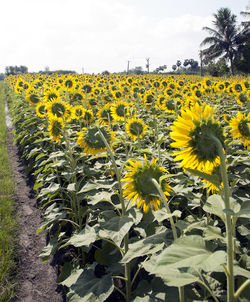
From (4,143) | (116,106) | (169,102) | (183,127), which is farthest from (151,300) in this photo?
(4,143)

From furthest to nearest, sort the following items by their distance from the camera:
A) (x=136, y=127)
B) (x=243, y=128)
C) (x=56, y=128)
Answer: (x=56, y=128) < (x=136, y=127) < (x=243, y=128)

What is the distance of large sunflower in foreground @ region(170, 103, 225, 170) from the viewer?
100 cm

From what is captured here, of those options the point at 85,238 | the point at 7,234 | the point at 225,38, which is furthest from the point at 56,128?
the point at 225,38

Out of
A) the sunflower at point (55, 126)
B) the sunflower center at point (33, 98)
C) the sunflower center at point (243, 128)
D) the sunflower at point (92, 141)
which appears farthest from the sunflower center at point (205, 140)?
the sunflower center at point (33, 98)

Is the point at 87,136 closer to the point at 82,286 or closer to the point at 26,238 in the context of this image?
the point at 82,286

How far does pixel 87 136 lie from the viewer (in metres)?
2.16

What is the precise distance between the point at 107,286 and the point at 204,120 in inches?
46.8

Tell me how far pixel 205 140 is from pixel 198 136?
29mm

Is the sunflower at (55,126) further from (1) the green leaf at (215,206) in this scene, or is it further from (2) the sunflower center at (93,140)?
(1) the green leaf at (215,206)

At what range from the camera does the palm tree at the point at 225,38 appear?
1479 inches

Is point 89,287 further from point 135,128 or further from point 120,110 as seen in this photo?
point 120,110

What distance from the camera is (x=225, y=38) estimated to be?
38250mm

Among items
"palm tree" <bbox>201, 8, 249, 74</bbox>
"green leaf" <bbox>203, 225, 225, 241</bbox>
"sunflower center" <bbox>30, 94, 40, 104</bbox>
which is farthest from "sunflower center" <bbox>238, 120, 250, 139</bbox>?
"palm tree" <bbox>201, 8, 249, 74</bbox>

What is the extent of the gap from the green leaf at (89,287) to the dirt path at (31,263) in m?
0.58
